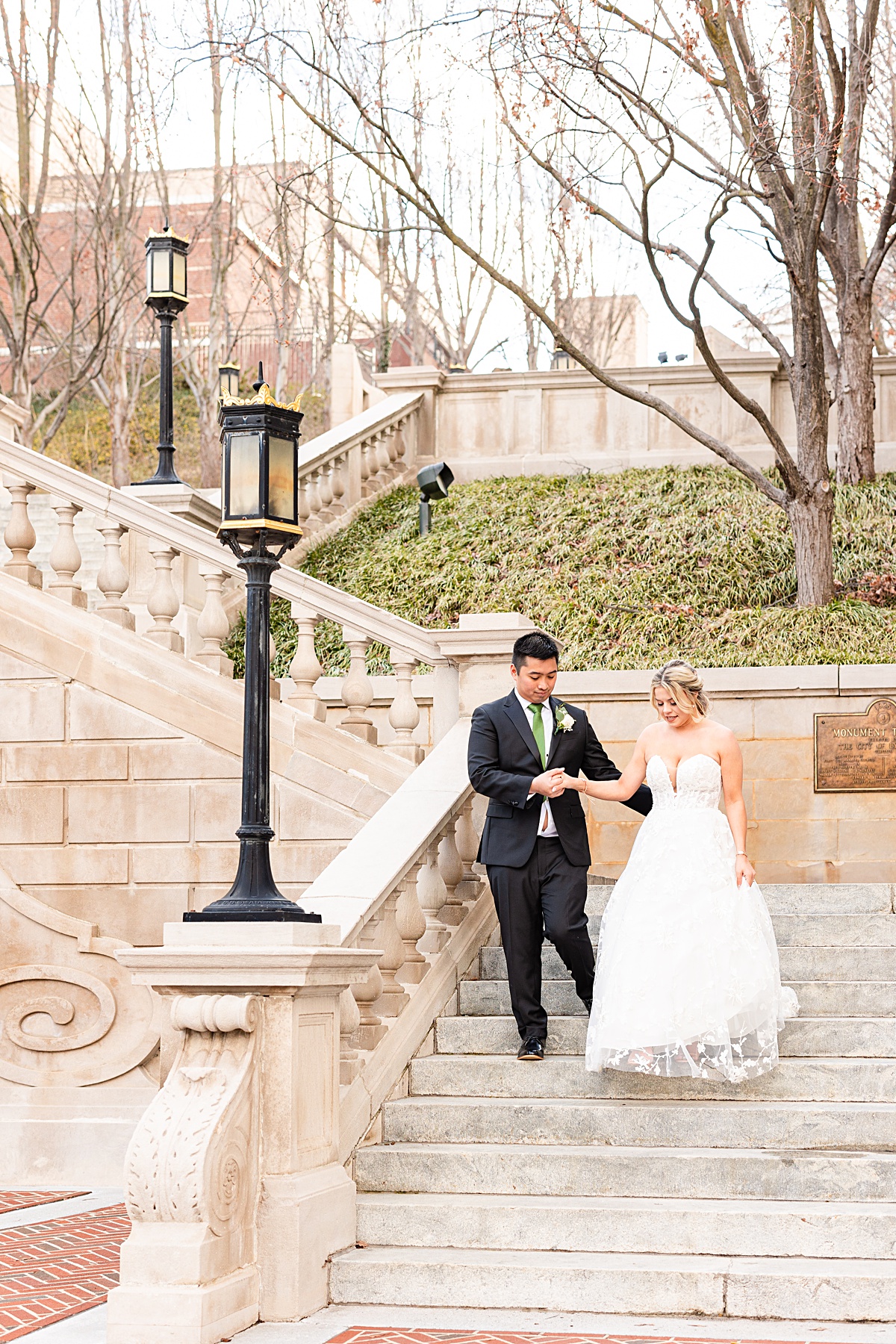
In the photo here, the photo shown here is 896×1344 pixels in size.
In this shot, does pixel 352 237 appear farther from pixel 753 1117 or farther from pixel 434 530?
pixel 753 1117

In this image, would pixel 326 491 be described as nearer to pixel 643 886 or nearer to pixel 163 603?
pixel 163 603

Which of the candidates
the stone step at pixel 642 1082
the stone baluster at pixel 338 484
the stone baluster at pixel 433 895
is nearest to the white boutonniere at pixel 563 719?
the stone baluster at pixel 433 895

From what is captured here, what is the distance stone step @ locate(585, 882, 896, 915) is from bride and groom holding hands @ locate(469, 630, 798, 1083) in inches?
49.7

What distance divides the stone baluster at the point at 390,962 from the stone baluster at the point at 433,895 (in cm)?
49

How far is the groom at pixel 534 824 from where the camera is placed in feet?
22.2

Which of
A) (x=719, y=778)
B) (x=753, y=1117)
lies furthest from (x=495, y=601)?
(x=753, y=1117)

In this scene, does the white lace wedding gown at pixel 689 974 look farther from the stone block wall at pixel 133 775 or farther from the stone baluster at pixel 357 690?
the stone baluster at pixel 357 690

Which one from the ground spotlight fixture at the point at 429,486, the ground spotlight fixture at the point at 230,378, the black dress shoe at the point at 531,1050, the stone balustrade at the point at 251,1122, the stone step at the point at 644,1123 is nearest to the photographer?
the stone balustrade at the point at 251,1122

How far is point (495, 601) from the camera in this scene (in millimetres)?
14766

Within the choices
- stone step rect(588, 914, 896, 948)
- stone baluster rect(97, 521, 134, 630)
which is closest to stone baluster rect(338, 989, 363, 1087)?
stone step rect(588, 914, 896, 948)

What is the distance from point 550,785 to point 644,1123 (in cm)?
150

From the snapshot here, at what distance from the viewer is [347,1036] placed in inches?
245

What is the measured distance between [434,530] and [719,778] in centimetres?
1063

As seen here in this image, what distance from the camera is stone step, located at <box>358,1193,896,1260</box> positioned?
5.48 metres
